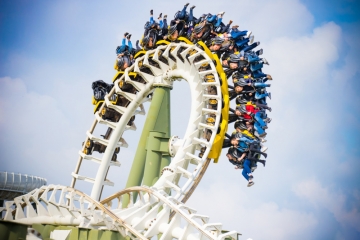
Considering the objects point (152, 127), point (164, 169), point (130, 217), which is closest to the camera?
point (130, 217)

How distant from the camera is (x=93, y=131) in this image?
1003 inches

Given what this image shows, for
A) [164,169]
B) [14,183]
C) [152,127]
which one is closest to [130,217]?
[164,169]

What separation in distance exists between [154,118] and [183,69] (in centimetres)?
216

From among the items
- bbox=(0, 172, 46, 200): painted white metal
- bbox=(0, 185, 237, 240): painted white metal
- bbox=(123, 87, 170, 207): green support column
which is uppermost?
bbox=(123, 87, 170, 207): green support column

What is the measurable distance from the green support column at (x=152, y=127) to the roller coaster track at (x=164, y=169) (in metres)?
0.55

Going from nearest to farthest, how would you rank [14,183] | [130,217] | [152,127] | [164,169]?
[130,217] → [164,169] → [152,127] → [14,183]

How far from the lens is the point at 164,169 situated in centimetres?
2022

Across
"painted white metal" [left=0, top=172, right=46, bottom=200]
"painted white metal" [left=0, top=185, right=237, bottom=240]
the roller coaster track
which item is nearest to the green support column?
the roller coaster track

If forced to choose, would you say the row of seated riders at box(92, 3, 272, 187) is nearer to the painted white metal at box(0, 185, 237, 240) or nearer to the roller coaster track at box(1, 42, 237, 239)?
the roller coaster track at box(1, 42, 237, 239)

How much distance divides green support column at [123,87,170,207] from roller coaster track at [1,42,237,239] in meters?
0.55

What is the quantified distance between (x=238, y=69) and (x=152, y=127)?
3.84 m

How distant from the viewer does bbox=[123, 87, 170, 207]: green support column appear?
22.6 m

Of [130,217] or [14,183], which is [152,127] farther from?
[14,183]

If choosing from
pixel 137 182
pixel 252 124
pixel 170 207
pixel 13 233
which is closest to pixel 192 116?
pixel 252 124
